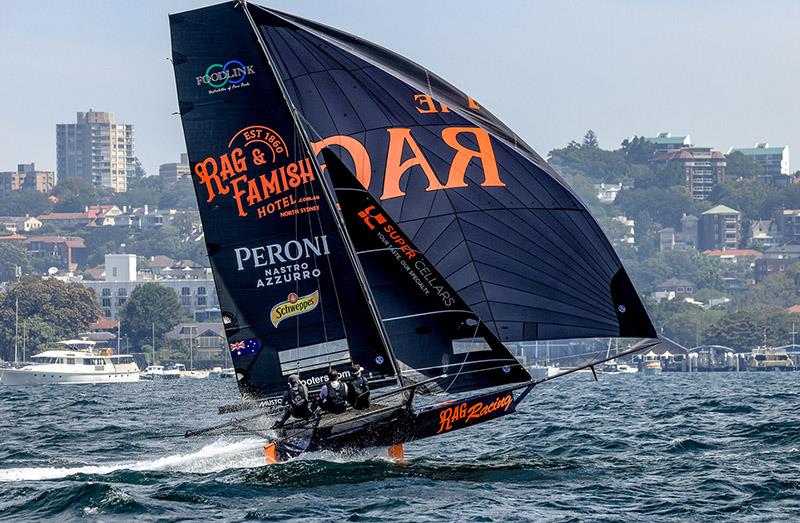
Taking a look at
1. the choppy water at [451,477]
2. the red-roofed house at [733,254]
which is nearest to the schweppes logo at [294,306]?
the choppy water at [451,477]

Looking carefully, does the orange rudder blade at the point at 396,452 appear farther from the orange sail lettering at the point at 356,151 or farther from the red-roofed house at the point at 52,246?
the red-roofed house at the point at 52,246

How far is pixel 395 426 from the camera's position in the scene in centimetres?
1747

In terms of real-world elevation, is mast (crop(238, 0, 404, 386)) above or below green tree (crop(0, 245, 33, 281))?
below

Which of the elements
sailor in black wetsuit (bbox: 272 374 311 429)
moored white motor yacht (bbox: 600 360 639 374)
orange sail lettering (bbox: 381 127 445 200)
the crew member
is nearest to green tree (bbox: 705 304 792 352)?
moored white motor yacht (bbox: 600 360 639 374)

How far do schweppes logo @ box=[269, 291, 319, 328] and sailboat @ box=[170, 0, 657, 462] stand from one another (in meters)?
0.01

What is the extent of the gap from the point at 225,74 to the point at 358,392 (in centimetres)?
408

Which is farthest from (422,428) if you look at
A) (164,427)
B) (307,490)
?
(164,427)

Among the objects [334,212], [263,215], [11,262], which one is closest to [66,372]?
[263,215]

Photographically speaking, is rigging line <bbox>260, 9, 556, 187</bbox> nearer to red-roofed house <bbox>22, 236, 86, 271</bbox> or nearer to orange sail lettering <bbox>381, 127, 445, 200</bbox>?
orange sail lettering <bbox>381, 127, 445, 200</bbox>

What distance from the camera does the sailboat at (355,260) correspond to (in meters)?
18.0

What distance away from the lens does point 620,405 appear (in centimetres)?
3244

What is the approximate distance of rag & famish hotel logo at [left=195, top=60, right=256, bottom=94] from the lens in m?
18.1

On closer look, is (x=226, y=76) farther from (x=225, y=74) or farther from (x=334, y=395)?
(x=334, y=395)

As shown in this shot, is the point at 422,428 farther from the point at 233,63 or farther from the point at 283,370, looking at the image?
the point at 233,63
